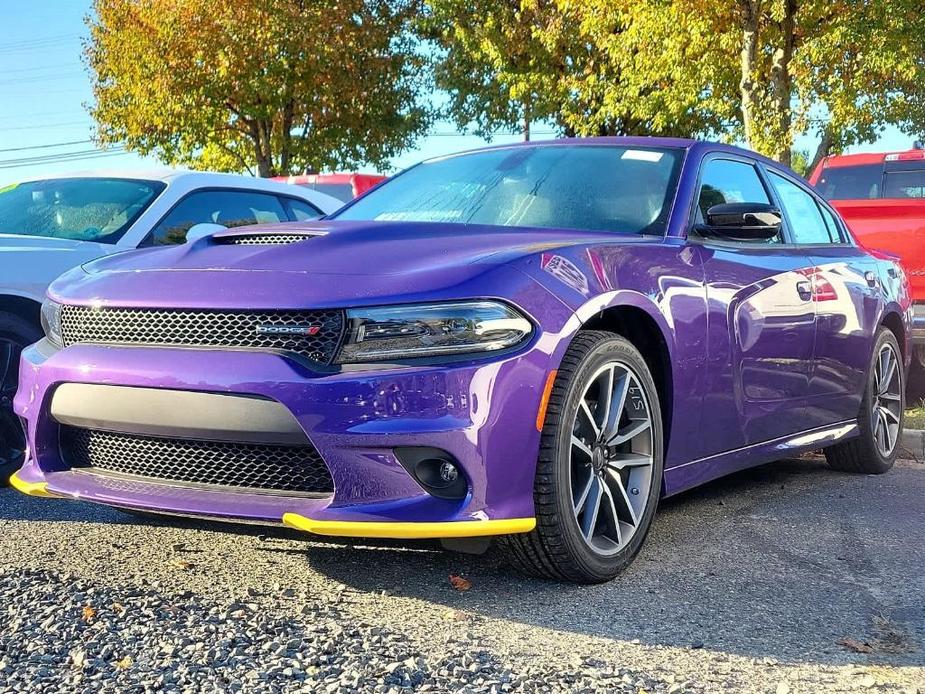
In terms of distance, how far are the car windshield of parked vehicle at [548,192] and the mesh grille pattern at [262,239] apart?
0.67 m

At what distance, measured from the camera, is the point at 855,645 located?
10.0 ft

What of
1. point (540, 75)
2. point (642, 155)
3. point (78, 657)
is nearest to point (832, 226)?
point (642, 155)

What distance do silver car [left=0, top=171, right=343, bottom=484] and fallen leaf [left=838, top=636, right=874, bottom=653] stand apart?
361 cm

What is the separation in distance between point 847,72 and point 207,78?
16280 millimetres

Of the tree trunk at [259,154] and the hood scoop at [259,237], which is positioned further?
the tree trunk at [259,154]

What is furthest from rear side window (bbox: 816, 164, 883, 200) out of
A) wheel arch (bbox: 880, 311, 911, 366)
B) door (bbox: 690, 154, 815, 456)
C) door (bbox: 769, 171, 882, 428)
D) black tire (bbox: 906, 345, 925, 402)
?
door (bbox: 690, 154, 815, 456)

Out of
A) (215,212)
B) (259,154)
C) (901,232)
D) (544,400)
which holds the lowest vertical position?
(259,154)

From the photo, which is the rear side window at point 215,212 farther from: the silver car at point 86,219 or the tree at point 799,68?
the tree at point 799,68

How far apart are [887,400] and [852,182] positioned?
7.06 metres

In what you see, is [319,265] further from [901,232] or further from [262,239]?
[901,232]

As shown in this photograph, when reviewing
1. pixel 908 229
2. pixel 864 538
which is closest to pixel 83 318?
pixel 864 538

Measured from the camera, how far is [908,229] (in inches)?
342

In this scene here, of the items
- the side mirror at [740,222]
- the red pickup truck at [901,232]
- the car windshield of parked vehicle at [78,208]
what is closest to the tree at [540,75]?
the red pickup truck at [901,232]

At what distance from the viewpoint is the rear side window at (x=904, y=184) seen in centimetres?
1202
